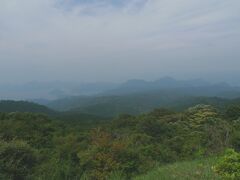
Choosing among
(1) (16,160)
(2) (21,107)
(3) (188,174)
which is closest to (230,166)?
(3) (188,174)

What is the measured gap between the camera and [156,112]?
5575 cm

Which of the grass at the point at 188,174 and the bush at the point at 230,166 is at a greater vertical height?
the bush at the point at 230,166

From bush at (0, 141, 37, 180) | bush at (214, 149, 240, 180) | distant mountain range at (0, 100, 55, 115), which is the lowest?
distant mountain range at (0, 100, 55, 115)

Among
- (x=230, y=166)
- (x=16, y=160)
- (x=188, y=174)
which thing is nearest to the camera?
(x=230, y=166)

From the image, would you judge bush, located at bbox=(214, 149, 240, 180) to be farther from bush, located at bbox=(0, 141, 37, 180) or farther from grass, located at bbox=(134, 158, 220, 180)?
bush, located at bbox=(0, 141, 37, 180)

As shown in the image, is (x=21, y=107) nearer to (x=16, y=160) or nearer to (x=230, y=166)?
(x=16, y=160)

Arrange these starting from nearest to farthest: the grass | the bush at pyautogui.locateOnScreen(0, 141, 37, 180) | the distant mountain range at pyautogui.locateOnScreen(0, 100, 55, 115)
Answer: the grass, the bush at pyautogui.locateOnScreen(0, 141, 37, 180), the distant mountain range at pyautogui.locateOnScreen(0, 100, 55, 115)

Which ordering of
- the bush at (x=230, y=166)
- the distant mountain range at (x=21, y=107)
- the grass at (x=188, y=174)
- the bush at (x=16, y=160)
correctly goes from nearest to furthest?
the bush at (x=230, y=166)
the grass at (x=188, y=174)
the bush at (x=16, y=160)
the distant mountain range at (x=21, y=107)

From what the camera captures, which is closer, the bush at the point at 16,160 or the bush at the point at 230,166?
the bush at the point at 230,166

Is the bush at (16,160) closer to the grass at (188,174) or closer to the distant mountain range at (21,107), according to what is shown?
the grass at (188,174)

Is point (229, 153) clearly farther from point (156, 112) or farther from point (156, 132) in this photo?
point (156, 112)

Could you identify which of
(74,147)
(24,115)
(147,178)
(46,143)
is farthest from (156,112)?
(147,178)

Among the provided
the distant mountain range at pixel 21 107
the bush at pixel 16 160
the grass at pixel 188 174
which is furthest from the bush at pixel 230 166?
the distant mountain range at pixel 21 107

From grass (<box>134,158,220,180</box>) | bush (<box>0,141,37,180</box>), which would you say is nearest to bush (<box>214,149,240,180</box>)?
grass (<box>134,158,220,180</box>)
